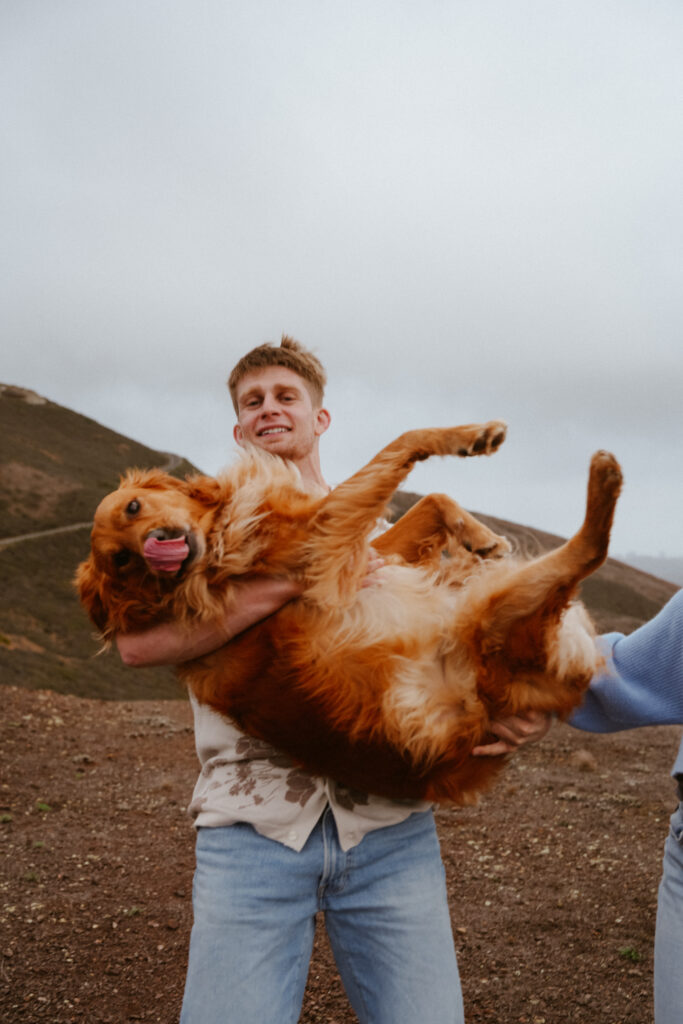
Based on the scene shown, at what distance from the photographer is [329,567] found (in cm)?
263

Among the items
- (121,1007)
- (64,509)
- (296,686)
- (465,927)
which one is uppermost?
(64,509)

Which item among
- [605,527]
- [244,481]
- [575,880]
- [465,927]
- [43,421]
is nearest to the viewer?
[605,527]

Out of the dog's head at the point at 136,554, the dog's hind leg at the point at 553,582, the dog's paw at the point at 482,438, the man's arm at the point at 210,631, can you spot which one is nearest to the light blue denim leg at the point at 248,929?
the man's arm at the point at 210,631

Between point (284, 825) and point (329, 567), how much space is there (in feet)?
2.69

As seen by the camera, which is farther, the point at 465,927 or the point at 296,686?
the point at 465,927

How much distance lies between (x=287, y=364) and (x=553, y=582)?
52.9 inches

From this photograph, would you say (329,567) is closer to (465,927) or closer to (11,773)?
(465,927)

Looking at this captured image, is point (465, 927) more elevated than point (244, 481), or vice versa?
point (244, 481)

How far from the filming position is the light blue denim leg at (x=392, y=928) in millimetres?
2428

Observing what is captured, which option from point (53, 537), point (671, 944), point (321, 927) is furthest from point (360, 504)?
point (53, 537)

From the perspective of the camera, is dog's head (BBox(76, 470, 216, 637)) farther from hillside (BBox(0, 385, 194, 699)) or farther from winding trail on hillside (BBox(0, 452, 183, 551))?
winding trail on hillside (BBox(0, 452, 183, 551))

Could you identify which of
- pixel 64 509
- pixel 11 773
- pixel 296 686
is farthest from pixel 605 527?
pixel 64 509

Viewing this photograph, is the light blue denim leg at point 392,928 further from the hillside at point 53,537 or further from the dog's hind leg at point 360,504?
the hillside at point 53,537

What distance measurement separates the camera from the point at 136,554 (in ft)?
9.05
